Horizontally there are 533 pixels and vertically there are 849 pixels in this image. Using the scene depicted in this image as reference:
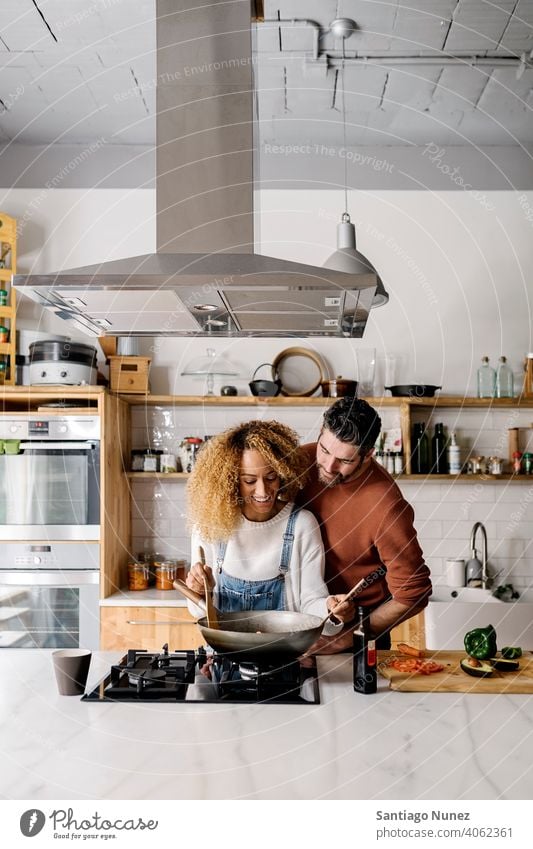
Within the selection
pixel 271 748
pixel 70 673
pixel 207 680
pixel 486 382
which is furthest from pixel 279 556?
pixel 486 382

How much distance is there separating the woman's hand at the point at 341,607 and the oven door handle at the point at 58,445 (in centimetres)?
190

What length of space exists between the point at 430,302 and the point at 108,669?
2.80m

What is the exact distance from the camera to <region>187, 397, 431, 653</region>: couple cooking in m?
2.17

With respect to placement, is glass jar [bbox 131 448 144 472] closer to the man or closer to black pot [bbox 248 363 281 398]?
black pot [bbox 248 363 281 398]

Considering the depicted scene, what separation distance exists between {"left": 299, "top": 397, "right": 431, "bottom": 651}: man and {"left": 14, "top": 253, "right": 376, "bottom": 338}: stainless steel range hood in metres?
0.32

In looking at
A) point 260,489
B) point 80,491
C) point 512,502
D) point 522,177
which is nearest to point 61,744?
point 260,489

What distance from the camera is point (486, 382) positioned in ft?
12.9

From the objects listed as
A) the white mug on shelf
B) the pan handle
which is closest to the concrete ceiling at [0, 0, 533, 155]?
the pan handle

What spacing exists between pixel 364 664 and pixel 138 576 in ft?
7.35

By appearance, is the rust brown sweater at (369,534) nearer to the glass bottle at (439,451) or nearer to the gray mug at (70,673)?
the gray mug at (70,673)

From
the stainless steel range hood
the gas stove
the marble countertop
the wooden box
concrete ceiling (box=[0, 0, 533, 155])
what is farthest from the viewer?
the wooden box

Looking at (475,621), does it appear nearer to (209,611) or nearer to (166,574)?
(166,574)

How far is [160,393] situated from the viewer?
4016 mm

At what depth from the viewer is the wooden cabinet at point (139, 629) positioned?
3445 mm
